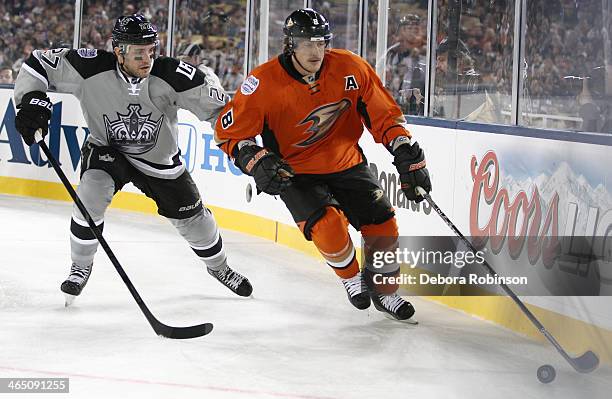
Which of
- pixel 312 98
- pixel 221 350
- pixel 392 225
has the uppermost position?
pixel 312 98

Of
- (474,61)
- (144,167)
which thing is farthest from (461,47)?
(144,167)

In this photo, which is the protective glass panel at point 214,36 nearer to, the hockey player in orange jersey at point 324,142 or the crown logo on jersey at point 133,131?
the crown logo on jersey at point 133,131

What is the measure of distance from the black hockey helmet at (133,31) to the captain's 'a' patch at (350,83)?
0.81m

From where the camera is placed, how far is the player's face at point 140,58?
179 inches

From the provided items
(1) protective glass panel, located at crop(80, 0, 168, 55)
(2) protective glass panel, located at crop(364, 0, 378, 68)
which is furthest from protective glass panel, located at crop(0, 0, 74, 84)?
(2) protective glass panel, located at crop(364, 0, 378, 68)

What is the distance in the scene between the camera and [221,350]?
Answer: 407 cm

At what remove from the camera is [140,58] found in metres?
4.55

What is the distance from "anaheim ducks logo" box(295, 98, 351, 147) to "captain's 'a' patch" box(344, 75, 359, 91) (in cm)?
5

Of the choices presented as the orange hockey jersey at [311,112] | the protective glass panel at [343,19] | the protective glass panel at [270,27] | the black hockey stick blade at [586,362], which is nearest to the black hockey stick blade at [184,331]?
the orange hockey jersey at [311,112]

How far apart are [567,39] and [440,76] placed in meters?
1.44

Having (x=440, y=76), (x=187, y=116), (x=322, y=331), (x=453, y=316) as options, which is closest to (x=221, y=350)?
(x=322, y=331)

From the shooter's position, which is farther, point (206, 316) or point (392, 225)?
point (206, 316)

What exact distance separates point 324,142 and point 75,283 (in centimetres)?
124

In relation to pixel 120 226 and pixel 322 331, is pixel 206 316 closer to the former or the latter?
pixel 322 331
